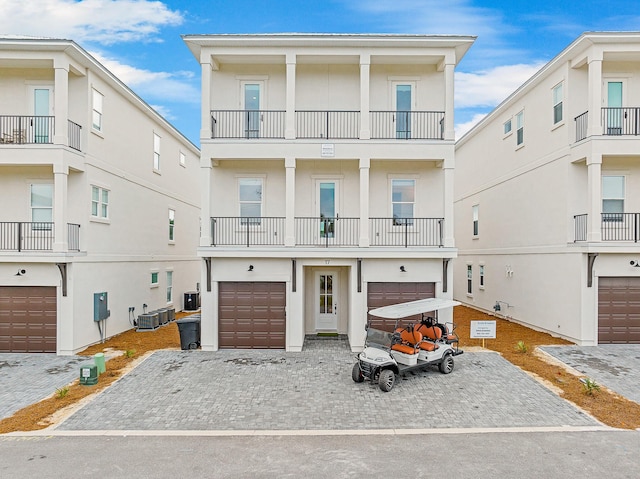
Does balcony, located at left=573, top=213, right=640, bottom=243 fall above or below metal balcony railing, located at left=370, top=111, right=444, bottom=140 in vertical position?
below

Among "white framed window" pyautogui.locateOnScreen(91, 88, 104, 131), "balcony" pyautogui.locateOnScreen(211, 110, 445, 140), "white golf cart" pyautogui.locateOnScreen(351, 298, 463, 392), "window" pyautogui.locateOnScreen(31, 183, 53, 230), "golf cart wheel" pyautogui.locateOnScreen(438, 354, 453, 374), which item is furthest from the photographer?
"white framed window" pyautogui.locateOnScreen(91, 88, 104, 131)

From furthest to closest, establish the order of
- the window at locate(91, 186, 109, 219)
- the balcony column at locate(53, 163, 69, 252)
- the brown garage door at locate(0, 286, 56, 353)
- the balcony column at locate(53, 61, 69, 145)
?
the window at locate(91, 186, 109, 219)
the brown garage door at locate(0, 286, 56, 353)
the balcony column at locate(53, 61, 69, 145)
the balcony column at locate(53, 163, 69, 252)

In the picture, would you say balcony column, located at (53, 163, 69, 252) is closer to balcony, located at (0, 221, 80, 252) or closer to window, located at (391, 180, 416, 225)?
balcony, located at (0, 221, 80, 252)

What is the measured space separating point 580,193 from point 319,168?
997 cm

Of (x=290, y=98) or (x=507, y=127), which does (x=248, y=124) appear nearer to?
(x=290, y=98)

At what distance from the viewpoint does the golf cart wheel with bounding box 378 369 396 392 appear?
9.50 metres

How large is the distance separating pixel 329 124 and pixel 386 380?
30.5 feet

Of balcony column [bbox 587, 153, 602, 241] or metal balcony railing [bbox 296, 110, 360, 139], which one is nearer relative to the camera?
balcony column [bbox 587, 153, 602, 241]

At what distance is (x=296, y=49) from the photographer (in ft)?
44.5

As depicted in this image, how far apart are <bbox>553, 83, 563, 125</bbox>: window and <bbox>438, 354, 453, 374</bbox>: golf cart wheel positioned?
11.0m

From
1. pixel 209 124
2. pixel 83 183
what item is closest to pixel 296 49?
pixel 209 124

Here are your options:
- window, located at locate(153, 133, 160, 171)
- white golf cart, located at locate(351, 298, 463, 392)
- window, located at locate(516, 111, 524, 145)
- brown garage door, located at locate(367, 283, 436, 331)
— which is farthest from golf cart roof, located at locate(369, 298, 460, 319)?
window, located at locate(153, 133, 160, 171)

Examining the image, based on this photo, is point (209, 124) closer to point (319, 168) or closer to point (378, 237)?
point (319, 168)

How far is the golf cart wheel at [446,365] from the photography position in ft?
35.6
